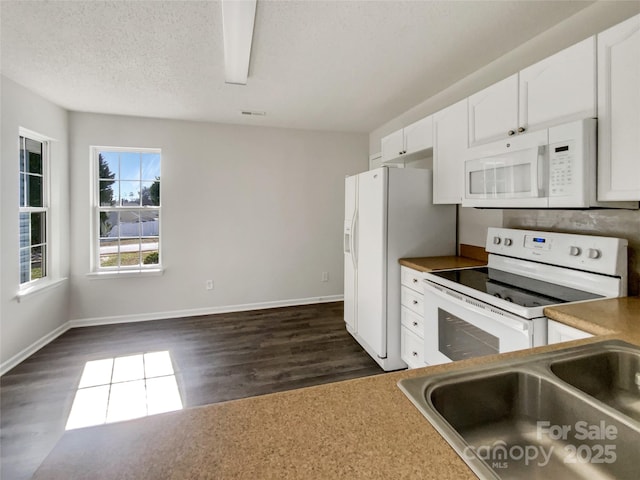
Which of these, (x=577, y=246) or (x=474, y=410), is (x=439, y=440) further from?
(x=577, y=246)

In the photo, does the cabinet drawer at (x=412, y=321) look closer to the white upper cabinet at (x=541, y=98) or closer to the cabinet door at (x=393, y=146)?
the white upper cabinet at (x=541, y=98)

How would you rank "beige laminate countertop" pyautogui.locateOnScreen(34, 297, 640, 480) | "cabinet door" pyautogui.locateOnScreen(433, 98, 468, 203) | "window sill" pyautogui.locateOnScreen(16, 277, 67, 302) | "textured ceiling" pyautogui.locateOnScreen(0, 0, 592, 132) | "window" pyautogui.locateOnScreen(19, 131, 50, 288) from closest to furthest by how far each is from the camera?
1. "beige laminate countertop" pyautogui.locateOnScreen(34, 297, 640, 480)
2. "textured ceiling" pyautogui.locateOnScreen(0, 0, 592, 132)
3. "cabinet door" pyautogui.locateOnScreen(433, 98, 468, 203)
4. "window sill" pyautogui.locateOnScreen(16, 277, 67, 302)
5. "window" pyautogui.locateOnScreen(19, 131, 50, 288)

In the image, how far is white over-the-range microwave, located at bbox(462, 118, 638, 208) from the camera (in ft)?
4.75

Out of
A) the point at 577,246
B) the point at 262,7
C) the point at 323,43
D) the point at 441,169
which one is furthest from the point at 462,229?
the point at 262,7

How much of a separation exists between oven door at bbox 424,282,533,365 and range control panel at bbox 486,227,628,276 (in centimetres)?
55

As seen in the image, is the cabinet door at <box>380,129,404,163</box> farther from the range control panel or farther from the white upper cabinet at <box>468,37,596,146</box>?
the range control panel

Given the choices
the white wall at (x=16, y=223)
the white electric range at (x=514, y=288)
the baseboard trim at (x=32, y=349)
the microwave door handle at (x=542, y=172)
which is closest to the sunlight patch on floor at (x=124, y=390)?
the baseboard trim at (x=32, y=349)

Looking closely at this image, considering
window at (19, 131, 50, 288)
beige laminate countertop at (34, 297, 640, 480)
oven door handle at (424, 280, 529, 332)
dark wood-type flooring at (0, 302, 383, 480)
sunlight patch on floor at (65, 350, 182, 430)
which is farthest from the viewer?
window at (19, 131, 50, 288)

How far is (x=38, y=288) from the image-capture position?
306 centimetres

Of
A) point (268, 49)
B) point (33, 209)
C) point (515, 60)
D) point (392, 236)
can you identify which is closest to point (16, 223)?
point (33, 209)

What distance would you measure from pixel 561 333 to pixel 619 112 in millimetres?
986

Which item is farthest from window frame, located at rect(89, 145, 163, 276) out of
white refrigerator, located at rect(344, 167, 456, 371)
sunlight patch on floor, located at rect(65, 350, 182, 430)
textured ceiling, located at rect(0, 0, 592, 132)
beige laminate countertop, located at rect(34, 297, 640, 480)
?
beige laminate countertop, located at rect(34, 297, 640, 480)

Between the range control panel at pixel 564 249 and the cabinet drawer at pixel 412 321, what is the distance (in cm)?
73

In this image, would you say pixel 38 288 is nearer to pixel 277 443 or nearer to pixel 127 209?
pixel 127 209
